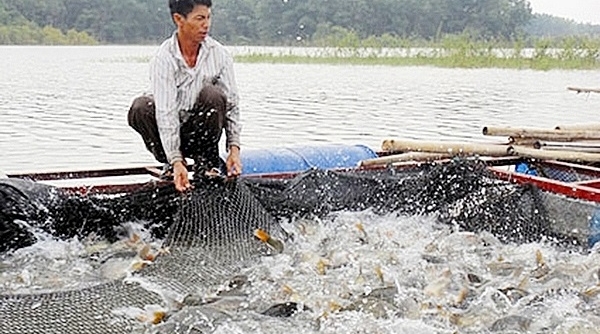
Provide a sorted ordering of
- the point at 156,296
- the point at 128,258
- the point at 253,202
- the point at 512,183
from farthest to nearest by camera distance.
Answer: the point at 512,183
the point at 253,202
the point at 128,258
the point at 156,296

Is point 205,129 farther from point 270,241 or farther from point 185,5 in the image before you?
point 270,241

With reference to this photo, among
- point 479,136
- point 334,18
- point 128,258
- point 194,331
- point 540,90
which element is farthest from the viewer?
point 334,18

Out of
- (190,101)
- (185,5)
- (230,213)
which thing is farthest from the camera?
(190,101)

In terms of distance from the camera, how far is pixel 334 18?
176 feet

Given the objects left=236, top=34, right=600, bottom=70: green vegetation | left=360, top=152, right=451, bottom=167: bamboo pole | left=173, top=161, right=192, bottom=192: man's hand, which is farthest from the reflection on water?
left=173, top=161, right=192, bottom=192: man's hand

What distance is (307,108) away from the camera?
15727 millimetres

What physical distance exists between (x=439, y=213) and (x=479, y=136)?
6.56 metres

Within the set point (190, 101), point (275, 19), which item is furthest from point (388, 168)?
point (275, 19)

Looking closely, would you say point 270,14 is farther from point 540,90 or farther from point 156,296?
point 156,296

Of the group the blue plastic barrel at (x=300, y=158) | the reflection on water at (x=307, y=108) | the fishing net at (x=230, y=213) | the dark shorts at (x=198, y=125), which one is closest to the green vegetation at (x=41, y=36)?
the reflection on water at (x=307, y=108)

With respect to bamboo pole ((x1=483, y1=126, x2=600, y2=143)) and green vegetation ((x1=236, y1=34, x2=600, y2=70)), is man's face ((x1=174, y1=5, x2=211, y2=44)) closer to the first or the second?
bamboo pole ((x1=483, y1=126, x2=600, y2=143))

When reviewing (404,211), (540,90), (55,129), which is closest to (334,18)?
(540,90)

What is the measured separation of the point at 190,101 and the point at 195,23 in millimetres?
548

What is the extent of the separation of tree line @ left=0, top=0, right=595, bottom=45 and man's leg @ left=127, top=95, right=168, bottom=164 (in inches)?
1883
